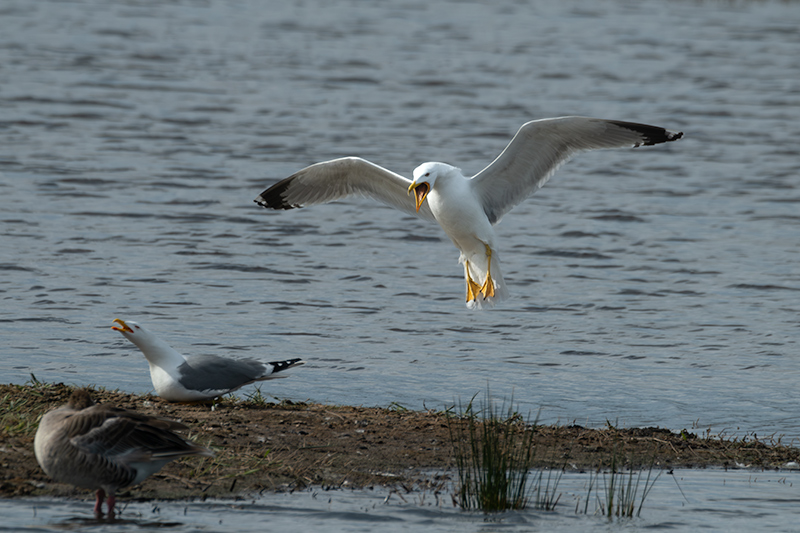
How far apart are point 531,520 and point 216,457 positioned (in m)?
1.97

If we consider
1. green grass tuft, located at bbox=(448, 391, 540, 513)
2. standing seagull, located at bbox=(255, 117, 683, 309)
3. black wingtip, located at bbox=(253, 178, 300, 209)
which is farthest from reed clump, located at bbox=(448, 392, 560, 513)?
black wingtip, located at bbox=(253, 178, 300, 209)

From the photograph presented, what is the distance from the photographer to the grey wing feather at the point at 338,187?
37.2ft

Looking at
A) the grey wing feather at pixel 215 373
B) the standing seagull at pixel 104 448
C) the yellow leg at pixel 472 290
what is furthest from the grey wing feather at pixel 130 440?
the yellow leg at pixel 472 290

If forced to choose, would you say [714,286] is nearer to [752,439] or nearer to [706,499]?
[752,439]

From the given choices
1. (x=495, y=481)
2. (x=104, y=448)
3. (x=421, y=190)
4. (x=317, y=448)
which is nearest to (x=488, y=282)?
(x=421, y=190)

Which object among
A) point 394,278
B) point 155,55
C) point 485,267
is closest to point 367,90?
point 155,55

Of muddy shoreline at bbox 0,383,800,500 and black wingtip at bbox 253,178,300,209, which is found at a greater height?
black wingtip at bbox 253,178,300,209

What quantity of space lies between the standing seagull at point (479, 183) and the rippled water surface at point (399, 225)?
1.01 m

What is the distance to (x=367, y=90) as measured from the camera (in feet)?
97.8

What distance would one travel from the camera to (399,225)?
1811cm

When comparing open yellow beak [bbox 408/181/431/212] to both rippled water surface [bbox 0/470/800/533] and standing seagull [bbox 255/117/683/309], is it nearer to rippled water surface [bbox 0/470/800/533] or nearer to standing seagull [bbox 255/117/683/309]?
standing seagull [bbox 255/117/683/309]

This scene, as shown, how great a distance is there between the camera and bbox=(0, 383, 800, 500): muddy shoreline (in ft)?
22.5

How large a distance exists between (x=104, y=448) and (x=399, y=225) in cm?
1219

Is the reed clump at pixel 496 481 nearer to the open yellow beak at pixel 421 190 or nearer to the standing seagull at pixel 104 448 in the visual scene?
the standing seagull at pixel 104 448
